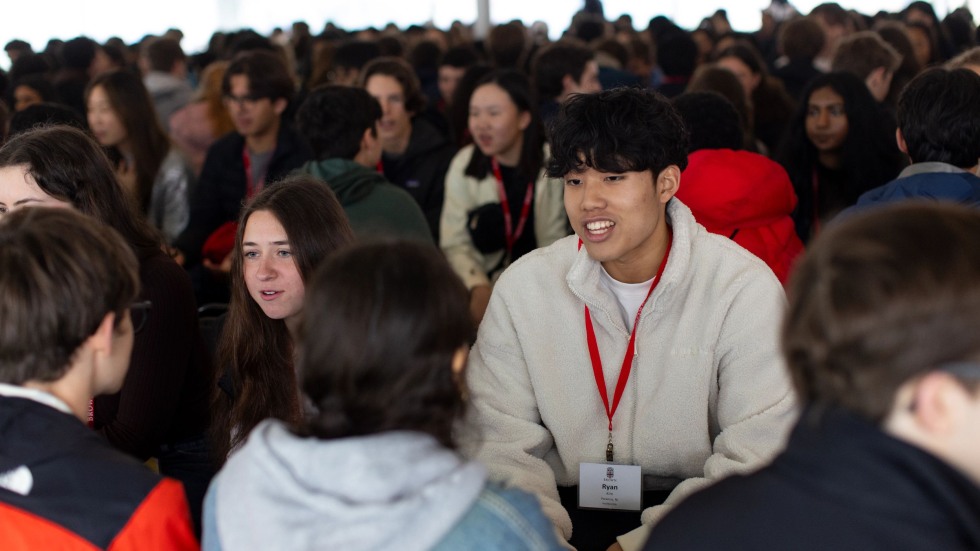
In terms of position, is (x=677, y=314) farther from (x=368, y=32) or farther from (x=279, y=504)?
(x=368, y=32)

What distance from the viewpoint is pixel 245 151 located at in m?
4.66

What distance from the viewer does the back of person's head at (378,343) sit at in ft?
4.19

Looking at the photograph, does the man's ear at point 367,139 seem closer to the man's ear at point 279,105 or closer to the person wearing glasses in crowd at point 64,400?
the man's ear at point 279,105

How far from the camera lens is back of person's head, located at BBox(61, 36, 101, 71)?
696 centimetres

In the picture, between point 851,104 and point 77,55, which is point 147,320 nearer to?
point 851,104

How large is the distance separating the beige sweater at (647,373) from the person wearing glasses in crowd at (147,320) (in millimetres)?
693

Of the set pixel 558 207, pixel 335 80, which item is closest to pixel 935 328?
pixel 558 207

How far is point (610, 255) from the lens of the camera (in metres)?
2.23

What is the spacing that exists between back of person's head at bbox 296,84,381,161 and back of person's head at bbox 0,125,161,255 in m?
1.34

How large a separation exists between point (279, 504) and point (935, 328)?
739mm

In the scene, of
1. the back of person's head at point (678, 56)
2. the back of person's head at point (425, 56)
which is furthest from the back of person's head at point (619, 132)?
the back of person's head at point (425, 56)

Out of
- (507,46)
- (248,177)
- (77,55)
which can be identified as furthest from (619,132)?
(77,55)

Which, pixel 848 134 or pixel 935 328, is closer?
pixel 935 328

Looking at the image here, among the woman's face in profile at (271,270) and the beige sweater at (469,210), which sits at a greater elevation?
the woman's face in profile at (271,270)
